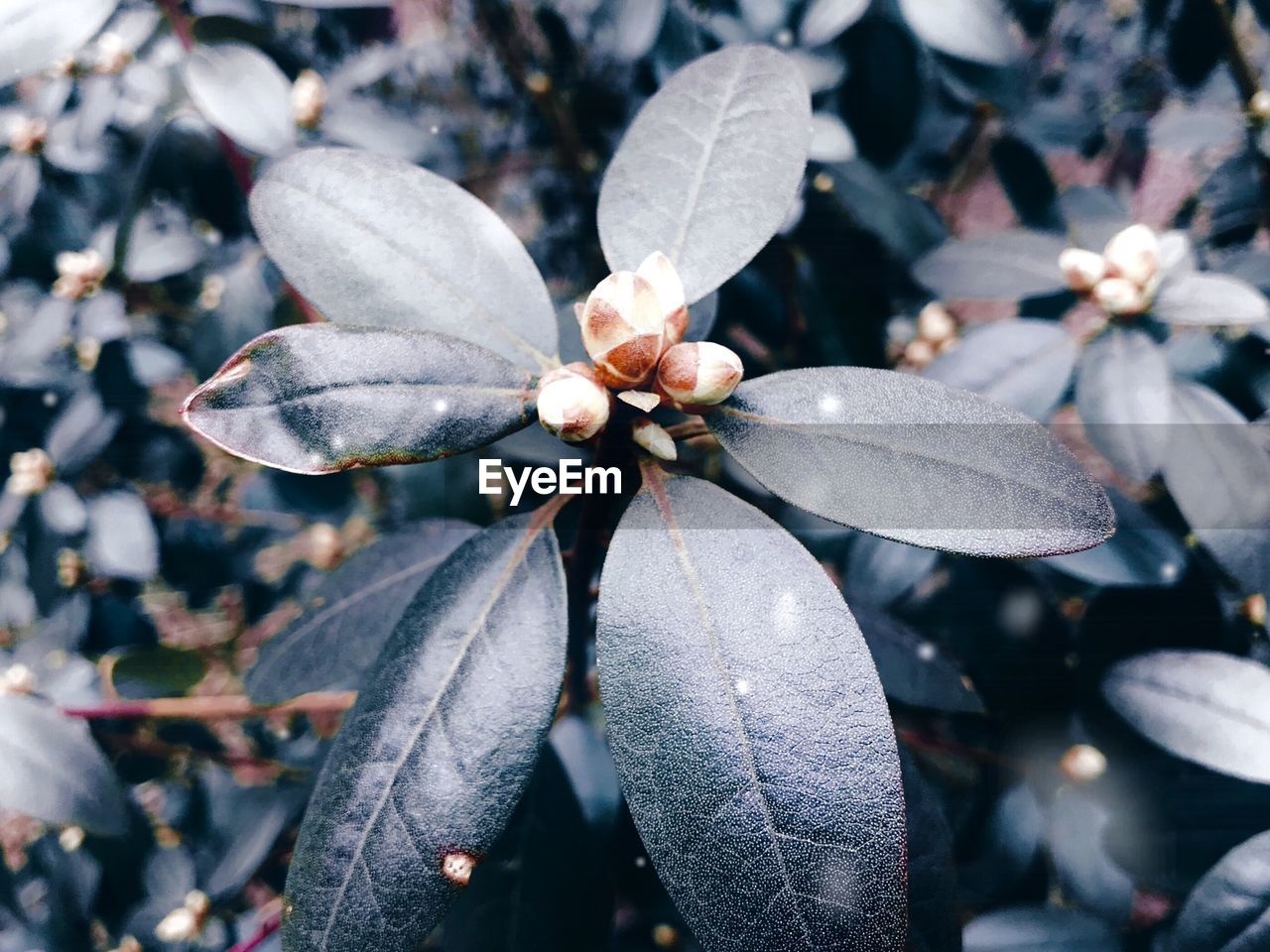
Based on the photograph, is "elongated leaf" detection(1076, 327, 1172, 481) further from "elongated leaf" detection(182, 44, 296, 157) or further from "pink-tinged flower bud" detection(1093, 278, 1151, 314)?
"elongated leaf" detection(182, 44, 296, 157)

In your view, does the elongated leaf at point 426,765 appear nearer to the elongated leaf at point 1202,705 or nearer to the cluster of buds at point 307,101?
the elongated leaf at point 1202,705

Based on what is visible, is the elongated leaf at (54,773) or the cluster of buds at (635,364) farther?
the elongated leaf at (54,773)

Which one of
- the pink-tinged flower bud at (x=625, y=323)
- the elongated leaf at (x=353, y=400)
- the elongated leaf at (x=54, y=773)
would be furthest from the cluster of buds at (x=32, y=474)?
the pink-tinged flower bud at (x=625, y=323)

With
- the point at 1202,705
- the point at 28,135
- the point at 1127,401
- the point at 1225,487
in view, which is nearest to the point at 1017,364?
the point at 1127,401

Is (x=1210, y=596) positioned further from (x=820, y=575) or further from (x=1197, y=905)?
(x=820, y=575)

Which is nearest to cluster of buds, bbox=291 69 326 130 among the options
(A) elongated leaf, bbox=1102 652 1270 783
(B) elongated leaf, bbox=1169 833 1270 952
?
(A) elongated leaf, bbox=1102 652 1270 783

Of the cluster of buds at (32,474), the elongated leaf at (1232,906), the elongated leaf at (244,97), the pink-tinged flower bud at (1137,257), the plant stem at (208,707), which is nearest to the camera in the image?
the elongated leaf at (1232,906)
